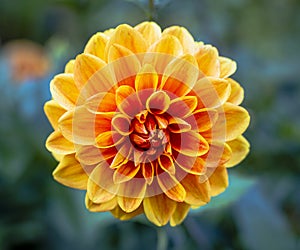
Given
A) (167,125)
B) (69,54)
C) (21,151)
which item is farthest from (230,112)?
(69,54)

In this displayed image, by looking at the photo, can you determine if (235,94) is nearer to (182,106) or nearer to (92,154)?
(182,106)

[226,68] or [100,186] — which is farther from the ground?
[226,68]

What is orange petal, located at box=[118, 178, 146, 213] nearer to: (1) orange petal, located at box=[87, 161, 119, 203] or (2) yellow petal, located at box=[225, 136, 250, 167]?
(1) orange petal, located at box=[87, 161, 119, 203]

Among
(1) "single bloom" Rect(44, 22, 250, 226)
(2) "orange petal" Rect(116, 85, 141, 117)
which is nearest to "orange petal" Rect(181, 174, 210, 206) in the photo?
(1) "single bloom" Rect(44, 22, 250, 226)

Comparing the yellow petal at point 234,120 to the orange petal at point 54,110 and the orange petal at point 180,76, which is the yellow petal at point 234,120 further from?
the orange petal at point 54,110

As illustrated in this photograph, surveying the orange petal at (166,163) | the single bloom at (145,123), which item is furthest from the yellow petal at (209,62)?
the orange petal at (166,163)

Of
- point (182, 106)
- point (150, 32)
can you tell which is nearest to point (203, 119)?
point (182, 106)
